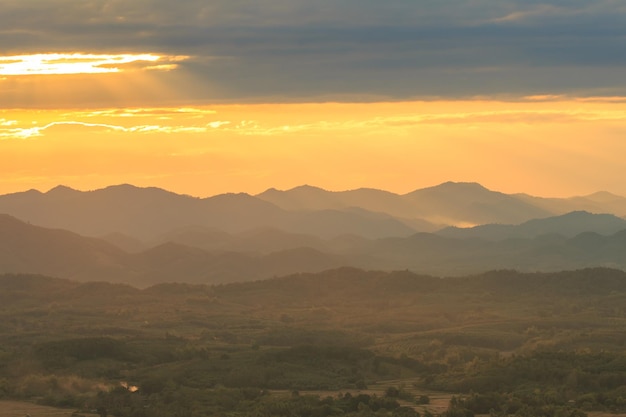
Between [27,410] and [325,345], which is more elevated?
[325,345]

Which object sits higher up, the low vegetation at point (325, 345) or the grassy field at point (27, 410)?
the low vegetation at point (325, 345)

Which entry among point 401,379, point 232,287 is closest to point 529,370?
point 401,379

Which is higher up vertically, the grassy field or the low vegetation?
the low vegetation

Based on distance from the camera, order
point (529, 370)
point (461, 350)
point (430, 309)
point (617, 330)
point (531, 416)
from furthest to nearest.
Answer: point (430, 309) < point (617, 330) < point (461, 350) < point (529, 370) < point (531, 416)

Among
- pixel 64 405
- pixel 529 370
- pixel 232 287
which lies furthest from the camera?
pixel 232 287

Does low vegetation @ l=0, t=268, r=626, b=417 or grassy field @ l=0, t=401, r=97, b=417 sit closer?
grassy field @ l=0, t=401, r=97, b=417

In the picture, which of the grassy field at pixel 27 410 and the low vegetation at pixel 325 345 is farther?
the low vegetation at pixel 325 345

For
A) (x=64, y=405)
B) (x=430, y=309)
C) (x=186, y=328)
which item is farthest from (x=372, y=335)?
(x=64, y=405)

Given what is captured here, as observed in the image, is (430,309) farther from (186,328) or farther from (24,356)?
(24,356)

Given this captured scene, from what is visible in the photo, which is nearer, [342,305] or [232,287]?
[342,305]

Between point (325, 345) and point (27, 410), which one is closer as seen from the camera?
point (27, 410)
